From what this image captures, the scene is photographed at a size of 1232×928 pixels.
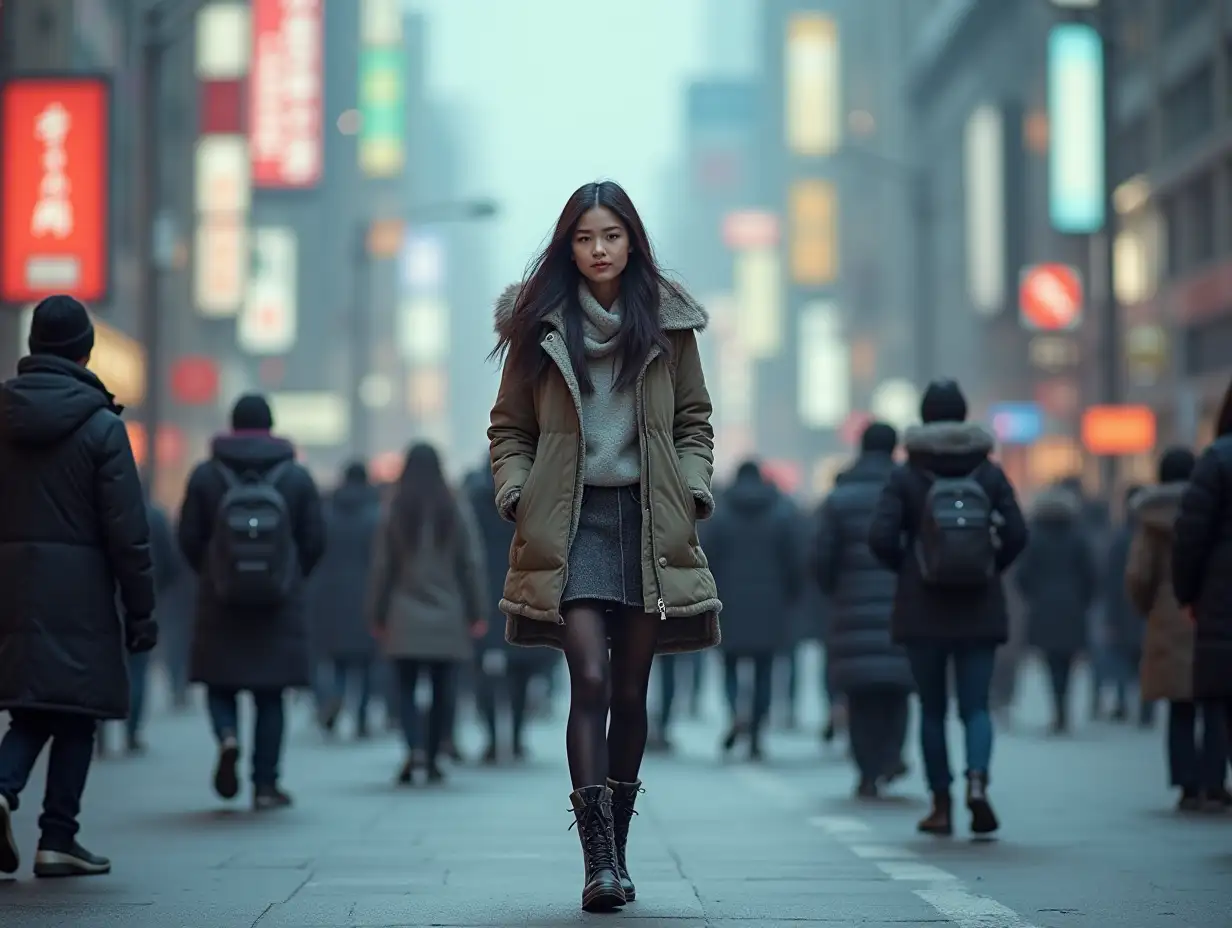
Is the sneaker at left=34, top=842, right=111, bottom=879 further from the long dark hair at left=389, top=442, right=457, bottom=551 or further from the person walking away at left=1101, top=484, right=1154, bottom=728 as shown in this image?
the person walking away at left=1101, top=484, right=1154, bottom=728

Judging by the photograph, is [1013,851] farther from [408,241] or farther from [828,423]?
[408,241]

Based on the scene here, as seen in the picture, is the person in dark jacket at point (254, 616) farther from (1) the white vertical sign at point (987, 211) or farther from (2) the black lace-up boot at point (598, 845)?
(1) the white vertical sign at point (987, 211)

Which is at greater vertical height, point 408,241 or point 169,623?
point 408,241

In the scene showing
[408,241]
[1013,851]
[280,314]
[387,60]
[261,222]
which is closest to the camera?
[1013,851]

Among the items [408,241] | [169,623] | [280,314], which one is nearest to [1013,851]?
[169,623]

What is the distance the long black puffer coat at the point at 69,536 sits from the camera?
9.30 metres

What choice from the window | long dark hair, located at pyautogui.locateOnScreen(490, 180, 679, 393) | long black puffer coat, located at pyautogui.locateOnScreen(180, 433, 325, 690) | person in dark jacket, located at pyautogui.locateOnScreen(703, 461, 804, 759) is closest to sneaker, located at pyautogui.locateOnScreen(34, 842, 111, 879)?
long dark hair, located at pyautogui.locateOnScreen(490, 180, 679, 393)

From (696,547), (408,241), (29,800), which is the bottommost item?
(29,800)

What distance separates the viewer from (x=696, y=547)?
8109 millimetres

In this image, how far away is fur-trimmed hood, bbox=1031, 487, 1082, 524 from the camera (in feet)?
66.2

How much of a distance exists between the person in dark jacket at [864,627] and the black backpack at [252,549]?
10.6ft

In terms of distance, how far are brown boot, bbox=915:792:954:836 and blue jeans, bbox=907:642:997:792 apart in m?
0.04

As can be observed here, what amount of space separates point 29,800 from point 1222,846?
5.96m

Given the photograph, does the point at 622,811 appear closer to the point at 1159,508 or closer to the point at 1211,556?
the point at 1211,556
